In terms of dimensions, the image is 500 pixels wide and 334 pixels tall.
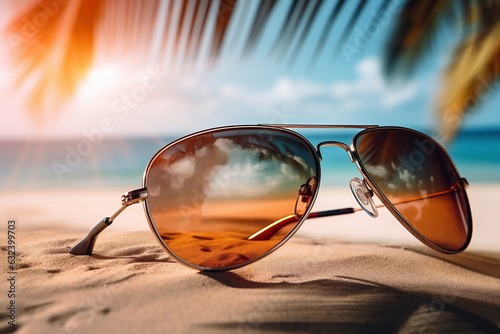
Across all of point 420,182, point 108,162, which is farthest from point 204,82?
point 420,182

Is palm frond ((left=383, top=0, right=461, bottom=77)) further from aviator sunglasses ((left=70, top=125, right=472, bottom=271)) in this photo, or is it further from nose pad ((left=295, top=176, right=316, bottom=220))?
nose pad ((left=295, top=176, right=316, bottom=220))

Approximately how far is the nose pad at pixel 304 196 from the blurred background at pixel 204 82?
26.1 inches

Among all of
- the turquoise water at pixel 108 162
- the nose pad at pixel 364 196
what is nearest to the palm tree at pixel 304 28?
the turquoise water at pixel 108 162

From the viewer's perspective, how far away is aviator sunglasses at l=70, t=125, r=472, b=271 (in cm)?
71

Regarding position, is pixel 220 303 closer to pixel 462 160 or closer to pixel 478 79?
pixel 478 79

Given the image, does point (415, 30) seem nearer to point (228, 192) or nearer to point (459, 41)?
point (459, 41)

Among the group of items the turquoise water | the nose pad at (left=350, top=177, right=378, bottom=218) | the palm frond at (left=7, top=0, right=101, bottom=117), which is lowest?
the nose pad at (left=350, top=177, right=378, bottom=218)

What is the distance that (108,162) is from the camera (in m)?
2.94

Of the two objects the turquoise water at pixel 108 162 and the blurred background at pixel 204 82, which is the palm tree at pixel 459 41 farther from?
the turquoise water at pixel 108 162

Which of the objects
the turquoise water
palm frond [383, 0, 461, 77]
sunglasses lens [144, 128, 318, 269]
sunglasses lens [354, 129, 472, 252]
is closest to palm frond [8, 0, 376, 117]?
palm frond [383, 0, 461, 77]

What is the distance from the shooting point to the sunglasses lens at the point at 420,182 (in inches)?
34.6

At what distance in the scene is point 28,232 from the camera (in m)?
1.08

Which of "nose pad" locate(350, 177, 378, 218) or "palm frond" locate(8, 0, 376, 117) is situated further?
"palm frond" locate(8, 0, 376, 117)

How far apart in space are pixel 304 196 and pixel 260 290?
232 mm
